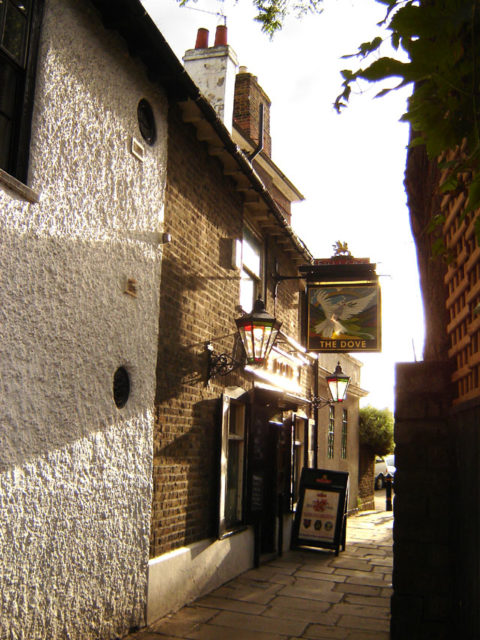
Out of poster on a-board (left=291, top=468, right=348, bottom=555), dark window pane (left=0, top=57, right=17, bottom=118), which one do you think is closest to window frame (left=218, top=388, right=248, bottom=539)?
poster on a-board (left=291, top=468, right=348, bottom=555)

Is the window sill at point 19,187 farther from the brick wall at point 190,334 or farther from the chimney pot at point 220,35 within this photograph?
the chimney pot at point 220,35

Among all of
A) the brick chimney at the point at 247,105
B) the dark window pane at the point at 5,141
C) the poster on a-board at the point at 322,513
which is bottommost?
the poster on a-board at the point at 322,513

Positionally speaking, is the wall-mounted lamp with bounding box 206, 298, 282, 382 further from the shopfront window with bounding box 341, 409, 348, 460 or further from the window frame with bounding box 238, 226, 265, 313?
the shopfront window with bounding box 341, 409, 348, 460

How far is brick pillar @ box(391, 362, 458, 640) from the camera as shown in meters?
5.29

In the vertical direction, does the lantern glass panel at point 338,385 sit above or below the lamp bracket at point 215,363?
above

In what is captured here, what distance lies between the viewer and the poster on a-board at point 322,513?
430 inches

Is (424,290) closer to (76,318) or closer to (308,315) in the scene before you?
(76,318)

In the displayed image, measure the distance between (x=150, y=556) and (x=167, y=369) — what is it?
1.85 meters

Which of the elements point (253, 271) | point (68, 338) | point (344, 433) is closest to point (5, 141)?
point (68, 338)

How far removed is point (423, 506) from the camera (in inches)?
215

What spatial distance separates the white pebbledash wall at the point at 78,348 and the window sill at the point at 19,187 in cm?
4

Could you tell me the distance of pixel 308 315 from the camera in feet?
34.9

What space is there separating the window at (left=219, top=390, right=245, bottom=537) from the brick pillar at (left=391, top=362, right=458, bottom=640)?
3135mm

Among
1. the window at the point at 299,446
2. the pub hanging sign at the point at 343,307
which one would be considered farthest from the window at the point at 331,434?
the pub hanging sign at the point at 343,307
